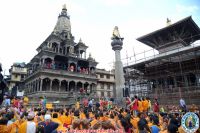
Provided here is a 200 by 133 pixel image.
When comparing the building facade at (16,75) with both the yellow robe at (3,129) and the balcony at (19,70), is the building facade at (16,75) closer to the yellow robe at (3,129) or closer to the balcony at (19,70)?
the balcony at (19,70)

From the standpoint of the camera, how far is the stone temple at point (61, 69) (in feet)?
113

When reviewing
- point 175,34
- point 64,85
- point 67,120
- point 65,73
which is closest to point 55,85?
point 64,85

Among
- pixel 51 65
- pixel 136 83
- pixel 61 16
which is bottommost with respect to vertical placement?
pixel 136 83

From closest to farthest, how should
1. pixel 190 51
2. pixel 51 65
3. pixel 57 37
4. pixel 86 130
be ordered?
pixel 86 130
pixel 190 51
pixel 51 65
pixel 57 37

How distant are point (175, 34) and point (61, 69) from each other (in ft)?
83.5

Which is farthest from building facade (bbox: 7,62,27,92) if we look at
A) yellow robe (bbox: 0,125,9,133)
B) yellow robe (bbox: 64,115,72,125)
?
yellow robe (bbox: 0,125,9,133)

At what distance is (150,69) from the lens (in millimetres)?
25594

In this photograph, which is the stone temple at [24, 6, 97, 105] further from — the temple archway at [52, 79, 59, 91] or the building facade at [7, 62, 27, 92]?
the building facade at [7, 62, 27, 92]

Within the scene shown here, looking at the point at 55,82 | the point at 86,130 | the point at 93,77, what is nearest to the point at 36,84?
the point at 55,82

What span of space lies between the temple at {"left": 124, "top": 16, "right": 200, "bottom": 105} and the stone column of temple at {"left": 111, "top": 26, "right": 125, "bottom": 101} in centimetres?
161

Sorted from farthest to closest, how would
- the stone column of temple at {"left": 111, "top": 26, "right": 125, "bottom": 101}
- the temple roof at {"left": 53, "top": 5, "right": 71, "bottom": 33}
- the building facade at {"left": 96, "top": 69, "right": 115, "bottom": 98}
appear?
the building facade at {"left": 96, "top": 69, "right": 115, "bottom": 98} < the temple roof at {"left": 53, "top": 5, "right": 71, "bottom": 33} < the stone column of temple at {"left": 111, "top": 26, "right": 125, "bottom": 101}

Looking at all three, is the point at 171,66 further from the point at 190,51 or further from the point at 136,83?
the point at 136,83

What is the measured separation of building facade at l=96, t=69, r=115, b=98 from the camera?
170 feet

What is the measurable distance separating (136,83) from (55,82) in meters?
18.5
